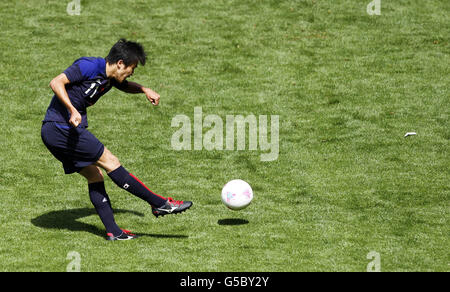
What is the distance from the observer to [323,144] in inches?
465

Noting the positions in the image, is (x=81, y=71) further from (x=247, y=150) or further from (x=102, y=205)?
(x=247, y=150)

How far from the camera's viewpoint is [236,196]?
838 cm

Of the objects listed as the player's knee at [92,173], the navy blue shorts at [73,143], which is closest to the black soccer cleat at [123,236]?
the player's knee at [92,173]

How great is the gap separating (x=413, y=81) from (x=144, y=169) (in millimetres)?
6864

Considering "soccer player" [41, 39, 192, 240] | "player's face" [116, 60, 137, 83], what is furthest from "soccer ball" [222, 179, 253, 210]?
"player's face" [116, 60, 137, 83]

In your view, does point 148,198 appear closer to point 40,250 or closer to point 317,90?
point 40,250

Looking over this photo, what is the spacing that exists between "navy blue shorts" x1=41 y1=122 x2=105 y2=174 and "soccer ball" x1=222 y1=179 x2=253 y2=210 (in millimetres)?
1878

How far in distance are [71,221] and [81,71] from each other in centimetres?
236

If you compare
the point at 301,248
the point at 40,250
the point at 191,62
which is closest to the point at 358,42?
the point at 191,62

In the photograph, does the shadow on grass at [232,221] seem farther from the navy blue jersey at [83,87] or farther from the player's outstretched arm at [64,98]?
the player's outstretched arm at [64,98]

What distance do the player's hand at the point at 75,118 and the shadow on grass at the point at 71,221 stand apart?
173 cm

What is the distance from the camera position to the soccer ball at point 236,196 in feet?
27.5

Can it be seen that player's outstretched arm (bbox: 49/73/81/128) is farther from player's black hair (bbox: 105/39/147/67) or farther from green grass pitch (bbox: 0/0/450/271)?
green grass pitch (bbox: 0/0/450/271)

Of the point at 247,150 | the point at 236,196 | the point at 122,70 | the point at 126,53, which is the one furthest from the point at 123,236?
the point at 247,150
